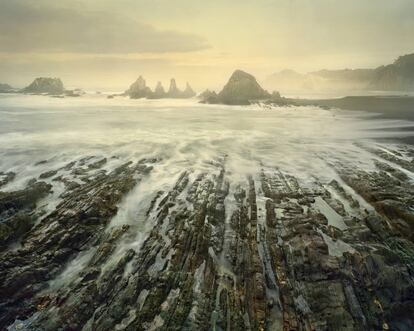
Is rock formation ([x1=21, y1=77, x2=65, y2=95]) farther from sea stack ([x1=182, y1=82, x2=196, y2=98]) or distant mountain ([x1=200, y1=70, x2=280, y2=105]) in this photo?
distant mountain ([x1=200, y1=70, x2=280, y2=105])

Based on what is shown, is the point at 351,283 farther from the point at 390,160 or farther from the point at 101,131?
the point at 101,131

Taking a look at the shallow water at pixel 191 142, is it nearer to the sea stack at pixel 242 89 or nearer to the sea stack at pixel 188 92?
the sea stack at pixel 242 89

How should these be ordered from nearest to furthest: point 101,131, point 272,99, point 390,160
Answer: point 390,160 → point 101,131 → point 272,99

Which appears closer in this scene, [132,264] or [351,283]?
[351,283]

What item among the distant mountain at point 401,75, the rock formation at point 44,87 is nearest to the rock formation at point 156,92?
the rock formation at point 44,87

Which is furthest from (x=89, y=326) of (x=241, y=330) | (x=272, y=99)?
(x=272, y=99)

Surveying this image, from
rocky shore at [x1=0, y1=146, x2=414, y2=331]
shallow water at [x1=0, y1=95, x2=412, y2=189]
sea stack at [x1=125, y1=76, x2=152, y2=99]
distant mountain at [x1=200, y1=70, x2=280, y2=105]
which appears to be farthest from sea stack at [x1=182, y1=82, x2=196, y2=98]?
rocky shore at [x1=0, y1=146, x2=414, y2=331]
